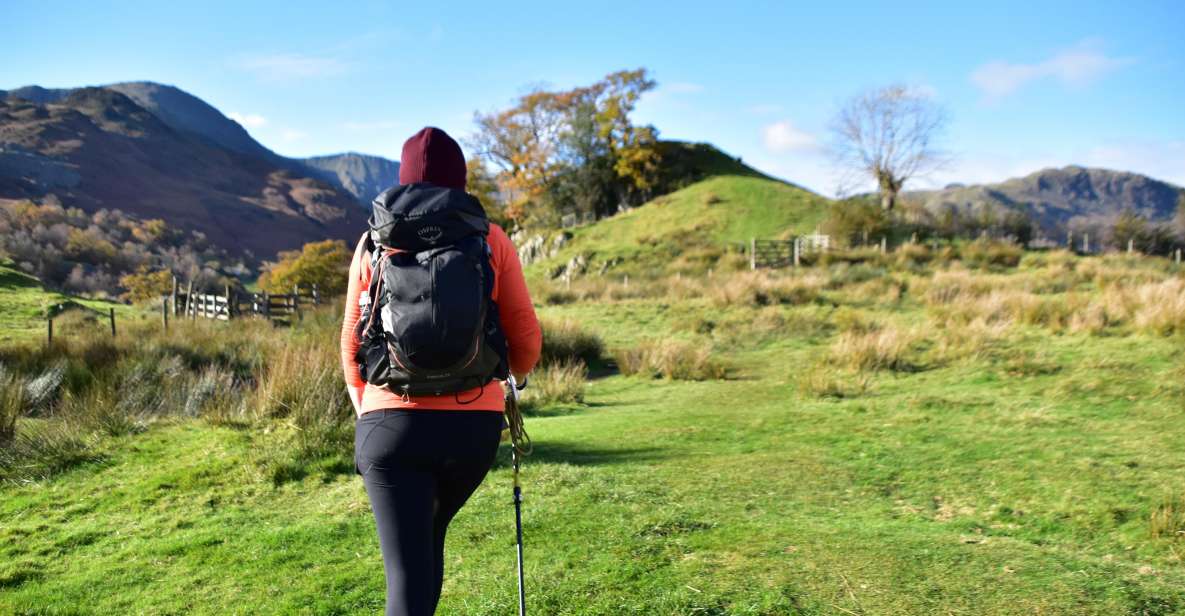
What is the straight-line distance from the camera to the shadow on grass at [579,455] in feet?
23.0

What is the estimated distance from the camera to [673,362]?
13.6 meters

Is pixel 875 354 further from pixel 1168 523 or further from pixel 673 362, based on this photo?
pixel 1168 523

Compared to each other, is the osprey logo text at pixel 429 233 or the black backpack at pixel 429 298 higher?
the osprey logo text at pixel 429 233

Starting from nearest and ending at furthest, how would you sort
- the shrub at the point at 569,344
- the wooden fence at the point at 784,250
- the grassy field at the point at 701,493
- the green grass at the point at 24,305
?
the grassy field at the point at 701,493 < the shrub at the point at 569,344 < the green grass at the point at 24,305 < the wooden fence at the point at 784,250

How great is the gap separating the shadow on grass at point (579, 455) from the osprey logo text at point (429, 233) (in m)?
4.80

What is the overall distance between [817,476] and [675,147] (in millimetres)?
60907

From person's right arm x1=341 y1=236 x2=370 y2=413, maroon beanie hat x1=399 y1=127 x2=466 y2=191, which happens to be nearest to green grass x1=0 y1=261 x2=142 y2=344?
person's right arm x1=341 y1=236 x2=370 y2=413

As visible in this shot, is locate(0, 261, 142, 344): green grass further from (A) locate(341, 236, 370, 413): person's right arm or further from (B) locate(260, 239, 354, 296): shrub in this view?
(A) locate(341, 236, 370, 413): person's right arm

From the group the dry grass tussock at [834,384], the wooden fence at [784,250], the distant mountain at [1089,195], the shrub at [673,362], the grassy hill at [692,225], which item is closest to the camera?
the dry grass tussock at [834,384]

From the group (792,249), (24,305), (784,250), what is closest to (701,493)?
(24,305)

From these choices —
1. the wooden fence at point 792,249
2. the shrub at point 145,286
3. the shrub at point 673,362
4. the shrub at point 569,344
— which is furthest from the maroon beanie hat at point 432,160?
the shrub at point 145,286

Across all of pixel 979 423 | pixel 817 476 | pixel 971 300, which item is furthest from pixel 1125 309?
pixel 817 476

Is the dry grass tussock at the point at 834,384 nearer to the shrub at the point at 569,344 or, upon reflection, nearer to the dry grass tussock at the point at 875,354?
→ the dry grass tussock at the point at 875,354

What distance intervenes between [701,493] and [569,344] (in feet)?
32.4
